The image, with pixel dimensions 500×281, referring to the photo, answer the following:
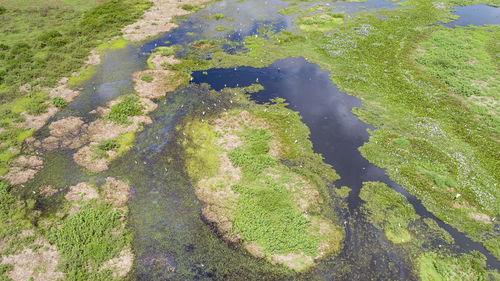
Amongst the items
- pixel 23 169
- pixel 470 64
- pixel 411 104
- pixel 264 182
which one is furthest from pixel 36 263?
pixel 470 64

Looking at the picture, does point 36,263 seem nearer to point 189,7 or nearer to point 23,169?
point 23,169

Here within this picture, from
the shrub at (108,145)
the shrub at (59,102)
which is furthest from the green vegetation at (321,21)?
the shrub at (59,102)

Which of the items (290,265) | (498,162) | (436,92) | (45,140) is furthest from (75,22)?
(498,162)

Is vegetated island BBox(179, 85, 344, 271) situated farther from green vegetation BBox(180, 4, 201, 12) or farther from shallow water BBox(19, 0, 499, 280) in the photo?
green vegetation BBox(180, 4, 201, 12)

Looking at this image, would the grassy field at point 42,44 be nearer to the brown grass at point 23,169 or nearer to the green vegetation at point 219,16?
the brown grass at point 23,169

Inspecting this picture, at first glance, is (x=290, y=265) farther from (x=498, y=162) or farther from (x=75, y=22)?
(x=75, y=22)
